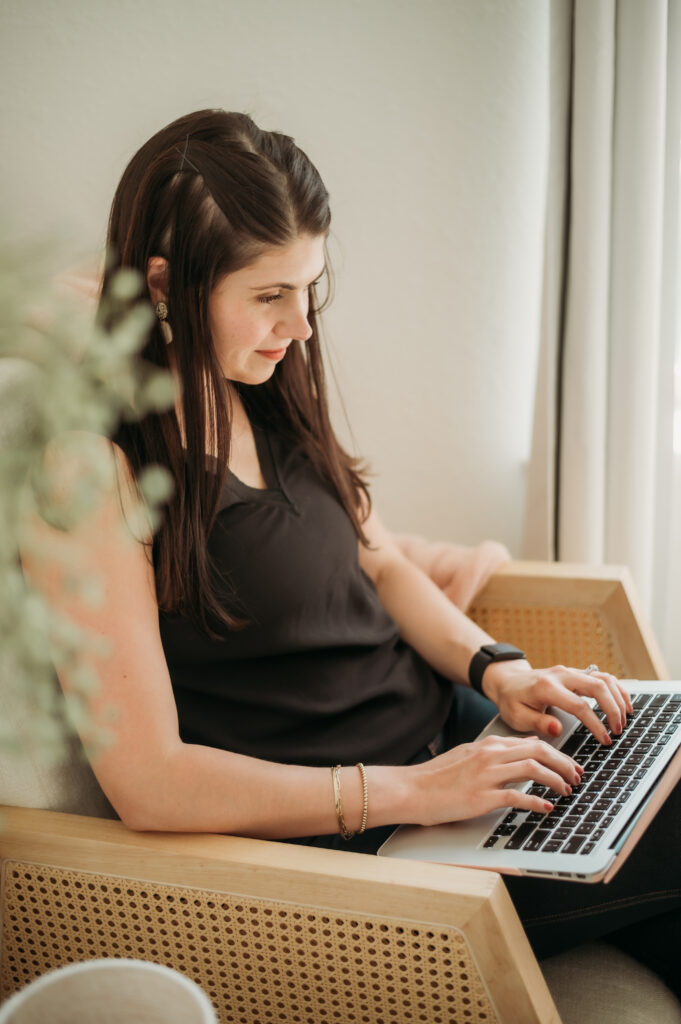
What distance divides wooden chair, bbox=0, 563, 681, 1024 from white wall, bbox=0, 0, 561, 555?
3.23 feet

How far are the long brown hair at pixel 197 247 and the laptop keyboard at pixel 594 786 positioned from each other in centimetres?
40

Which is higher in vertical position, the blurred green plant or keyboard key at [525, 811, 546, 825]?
the blurred green plant

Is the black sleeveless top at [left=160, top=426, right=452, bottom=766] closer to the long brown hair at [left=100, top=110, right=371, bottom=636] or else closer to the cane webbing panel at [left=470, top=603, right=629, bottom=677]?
the long brown hair at [left=100, top=110, right=371, bottom=636]

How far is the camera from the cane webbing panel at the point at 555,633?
5.11 feet

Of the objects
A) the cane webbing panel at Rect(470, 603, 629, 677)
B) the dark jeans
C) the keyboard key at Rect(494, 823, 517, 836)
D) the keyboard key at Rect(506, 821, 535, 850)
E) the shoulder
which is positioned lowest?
the dark jeans

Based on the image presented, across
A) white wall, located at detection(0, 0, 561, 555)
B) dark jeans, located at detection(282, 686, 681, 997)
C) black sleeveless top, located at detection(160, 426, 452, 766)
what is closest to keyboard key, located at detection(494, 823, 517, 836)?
dark jeans, located at detection(282, 686, 681, 997)

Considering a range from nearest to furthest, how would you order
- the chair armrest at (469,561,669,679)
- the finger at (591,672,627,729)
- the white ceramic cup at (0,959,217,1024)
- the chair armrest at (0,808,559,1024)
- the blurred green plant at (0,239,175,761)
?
the blurred green plant at (0,239,175,761) < the white ceramic cup at (0,959,217,1024) < the chair armrest at (0,808,559,1024) < the finger at (591,672,627,729) < the chair armrest at (469,561,669,679)

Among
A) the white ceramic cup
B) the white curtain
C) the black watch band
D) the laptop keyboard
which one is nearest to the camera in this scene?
the white ceramic cup

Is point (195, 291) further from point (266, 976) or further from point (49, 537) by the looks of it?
point (266, 976)

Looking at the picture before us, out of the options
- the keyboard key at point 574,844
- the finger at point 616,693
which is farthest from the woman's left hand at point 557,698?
the keyboard key at point 574,844

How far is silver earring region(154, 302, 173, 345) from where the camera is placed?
115cm

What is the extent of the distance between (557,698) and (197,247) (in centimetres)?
70

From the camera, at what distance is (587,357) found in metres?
1.82

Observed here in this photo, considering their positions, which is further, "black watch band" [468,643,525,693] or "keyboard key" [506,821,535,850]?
"black watch band" [468,643,525,693]
